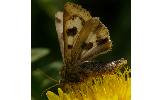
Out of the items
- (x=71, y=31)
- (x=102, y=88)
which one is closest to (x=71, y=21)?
(x=71, y=31)

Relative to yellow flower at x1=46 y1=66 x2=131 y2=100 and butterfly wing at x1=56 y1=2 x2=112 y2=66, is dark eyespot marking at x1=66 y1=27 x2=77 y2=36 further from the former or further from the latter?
yellow flower at x1=46 y1=66 x2=131 y2=100

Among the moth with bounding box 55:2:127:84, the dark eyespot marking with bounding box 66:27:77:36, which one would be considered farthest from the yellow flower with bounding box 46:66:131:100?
the dark eyespot marking with bounding box 66:27:77:36

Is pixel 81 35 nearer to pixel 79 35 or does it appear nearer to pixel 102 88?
pixel 79 35

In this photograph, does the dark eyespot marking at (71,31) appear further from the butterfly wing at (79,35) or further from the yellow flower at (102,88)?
the yellow flower at (102,88)

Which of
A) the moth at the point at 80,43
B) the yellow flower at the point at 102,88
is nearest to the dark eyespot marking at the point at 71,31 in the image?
the moth at the point at 80,43

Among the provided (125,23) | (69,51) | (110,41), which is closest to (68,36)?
(69,51)
